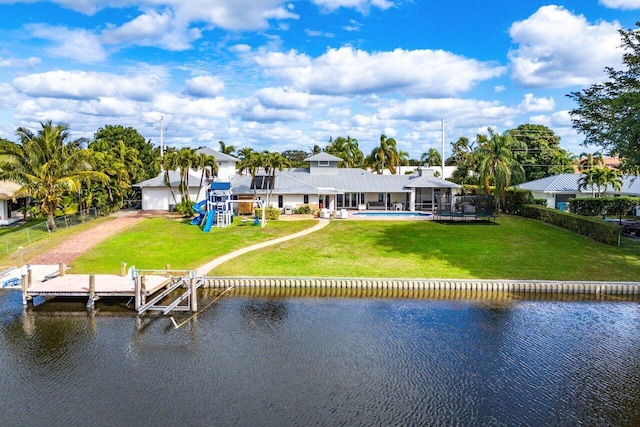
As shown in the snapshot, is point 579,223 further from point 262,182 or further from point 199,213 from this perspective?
point 199,213

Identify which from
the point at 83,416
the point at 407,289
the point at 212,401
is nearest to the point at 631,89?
the point at 407,289

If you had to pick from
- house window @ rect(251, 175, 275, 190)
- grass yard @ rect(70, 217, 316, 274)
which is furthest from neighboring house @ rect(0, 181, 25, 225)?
house window @ rect(251, 175, 275, 190)

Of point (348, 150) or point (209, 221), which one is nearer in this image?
point (209, 221)

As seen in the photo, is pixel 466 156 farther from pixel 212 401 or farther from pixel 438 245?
pixel 212 401

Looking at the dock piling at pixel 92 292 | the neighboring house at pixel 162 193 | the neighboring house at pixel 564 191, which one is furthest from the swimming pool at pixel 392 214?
the dock piling at pixel 92 292

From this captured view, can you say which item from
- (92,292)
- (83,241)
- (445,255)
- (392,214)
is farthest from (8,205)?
(445,255)

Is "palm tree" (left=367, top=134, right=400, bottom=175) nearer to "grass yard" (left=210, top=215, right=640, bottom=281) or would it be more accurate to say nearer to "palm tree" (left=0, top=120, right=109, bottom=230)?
"grass yard" (left=210, top=215, right=640, bottom=281)

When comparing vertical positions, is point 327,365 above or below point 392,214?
below
